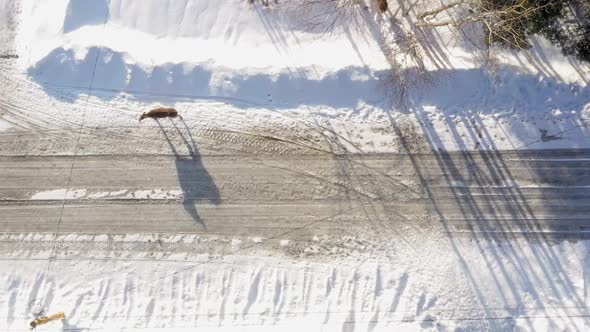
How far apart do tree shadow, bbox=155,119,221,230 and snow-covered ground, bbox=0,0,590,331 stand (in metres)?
0.42

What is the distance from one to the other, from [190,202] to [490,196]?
9.28 metres

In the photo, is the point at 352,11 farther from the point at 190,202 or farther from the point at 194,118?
the point at 190,202

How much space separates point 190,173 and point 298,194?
11.3ft

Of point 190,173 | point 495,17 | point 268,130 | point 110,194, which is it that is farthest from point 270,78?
point 495,17

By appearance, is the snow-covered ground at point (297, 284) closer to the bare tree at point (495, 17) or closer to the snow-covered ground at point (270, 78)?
the snow-covered ground at point (270, 78)

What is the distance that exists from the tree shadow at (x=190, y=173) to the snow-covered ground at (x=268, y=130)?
42cm

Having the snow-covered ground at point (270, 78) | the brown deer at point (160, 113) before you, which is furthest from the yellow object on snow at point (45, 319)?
the brown deer at point (160, 113)

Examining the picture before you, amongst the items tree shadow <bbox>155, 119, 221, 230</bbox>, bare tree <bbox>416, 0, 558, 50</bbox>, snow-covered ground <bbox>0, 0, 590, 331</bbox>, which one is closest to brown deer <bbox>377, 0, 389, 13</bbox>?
snow-covered ground <bbox>0, 0, 590, 331</bbox>

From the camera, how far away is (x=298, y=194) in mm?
14461

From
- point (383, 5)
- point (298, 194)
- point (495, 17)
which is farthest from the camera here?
point (383, 5)

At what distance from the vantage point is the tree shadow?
568 inches

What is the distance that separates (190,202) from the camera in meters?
14.4

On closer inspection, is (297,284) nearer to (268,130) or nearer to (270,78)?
(268,130)

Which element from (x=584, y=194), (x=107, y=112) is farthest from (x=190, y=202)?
(x=584, y=194)
